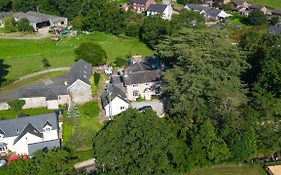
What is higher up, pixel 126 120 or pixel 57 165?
pixel 126 120

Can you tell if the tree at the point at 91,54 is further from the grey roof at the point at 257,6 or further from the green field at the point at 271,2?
the green field at the point at 271,2

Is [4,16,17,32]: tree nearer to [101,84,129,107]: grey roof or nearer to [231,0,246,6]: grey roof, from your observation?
[101,84,129,107]: grey roof

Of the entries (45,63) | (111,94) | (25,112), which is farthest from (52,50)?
(111,94)

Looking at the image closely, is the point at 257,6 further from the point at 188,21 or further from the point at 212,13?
the point at 188,21

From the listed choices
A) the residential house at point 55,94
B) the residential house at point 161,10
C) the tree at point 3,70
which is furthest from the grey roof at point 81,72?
the residential house at point 161,10

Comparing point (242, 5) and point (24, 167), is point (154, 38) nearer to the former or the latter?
point (242, 5)

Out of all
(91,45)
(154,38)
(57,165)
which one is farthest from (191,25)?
(57,165)

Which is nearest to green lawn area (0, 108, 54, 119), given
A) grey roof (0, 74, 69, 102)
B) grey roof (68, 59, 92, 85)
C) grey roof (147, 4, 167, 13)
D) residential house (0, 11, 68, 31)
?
grey roof (0, 74, 69, 102)
